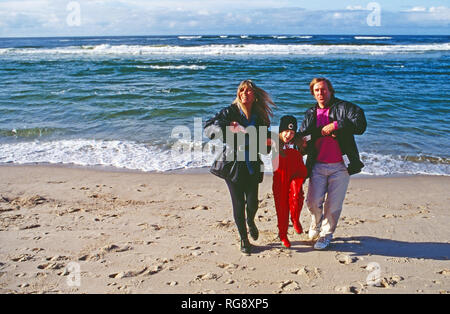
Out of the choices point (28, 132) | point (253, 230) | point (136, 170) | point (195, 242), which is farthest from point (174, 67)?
point (253, 230)

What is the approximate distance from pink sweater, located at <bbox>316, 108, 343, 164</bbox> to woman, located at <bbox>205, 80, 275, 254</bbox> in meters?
0.53

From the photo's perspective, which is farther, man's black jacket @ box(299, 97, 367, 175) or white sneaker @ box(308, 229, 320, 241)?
white sneaker @ box(308, 229, 320, 241)

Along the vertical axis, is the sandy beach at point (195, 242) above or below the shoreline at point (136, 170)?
below

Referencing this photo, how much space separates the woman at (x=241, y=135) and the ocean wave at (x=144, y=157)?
3.41 m

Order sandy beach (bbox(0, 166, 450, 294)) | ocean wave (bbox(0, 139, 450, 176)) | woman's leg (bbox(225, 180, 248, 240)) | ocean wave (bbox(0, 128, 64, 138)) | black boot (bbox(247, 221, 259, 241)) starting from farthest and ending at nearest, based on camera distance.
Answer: ocean wave (bbox(0, 128, 64, 138))
ocean wave (bbox(0, 139, 450, 176))
black boot (bbox(247, 221, 259, 241))
woman's leg (bbox(225, 180, 248, 240))
sandy beach (bbox(0, 166, 450, 294))

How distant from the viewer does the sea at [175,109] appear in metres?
8.11

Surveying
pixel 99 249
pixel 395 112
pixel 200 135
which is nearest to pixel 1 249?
pixel 99 249

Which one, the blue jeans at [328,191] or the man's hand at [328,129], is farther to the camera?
the blue jeans at [328,191]

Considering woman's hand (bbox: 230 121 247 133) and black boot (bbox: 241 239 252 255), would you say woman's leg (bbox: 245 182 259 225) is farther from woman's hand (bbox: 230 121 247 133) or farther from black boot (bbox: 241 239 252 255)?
woman's hand (bbox: 230 121 247 133)

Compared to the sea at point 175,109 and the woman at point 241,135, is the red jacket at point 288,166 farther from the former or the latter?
the sea at point 175,109

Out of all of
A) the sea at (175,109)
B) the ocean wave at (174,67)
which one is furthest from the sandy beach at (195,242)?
the ocean wave at (174,67)

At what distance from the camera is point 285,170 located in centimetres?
414

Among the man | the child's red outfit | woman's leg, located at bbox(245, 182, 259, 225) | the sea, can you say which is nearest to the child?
the child's red outfit

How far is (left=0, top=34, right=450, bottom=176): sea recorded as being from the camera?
811 cm
